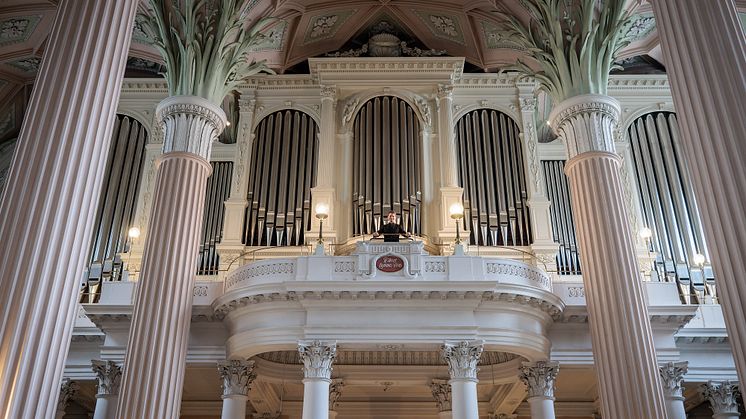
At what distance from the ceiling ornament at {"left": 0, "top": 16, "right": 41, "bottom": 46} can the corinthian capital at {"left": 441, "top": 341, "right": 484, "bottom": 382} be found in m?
14.4

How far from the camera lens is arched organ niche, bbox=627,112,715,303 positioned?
1889cm

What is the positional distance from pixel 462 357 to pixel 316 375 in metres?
3.09

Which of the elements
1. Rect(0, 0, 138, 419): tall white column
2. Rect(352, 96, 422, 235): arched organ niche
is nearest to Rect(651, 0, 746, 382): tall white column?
Rect(0, 0, 138, 419): tall white column

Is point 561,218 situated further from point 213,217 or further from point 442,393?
point 213,217

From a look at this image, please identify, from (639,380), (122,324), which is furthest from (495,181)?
(122,324)

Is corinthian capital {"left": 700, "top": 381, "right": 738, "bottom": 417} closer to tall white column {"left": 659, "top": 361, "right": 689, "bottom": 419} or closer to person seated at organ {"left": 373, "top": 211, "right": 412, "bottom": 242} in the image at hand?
tall white column {"left": 659, "top": 361, "right": 689, "bottom": 419}

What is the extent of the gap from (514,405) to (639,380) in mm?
7952

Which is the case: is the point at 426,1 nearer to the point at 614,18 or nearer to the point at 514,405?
the point at 614,18

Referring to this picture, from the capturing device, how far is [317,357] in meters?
14.4

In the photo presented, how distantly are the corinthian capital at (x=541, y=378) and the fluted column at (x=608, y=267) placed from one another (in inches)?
122

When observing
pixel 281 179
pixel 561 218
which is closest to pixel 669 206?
pixel 561 218

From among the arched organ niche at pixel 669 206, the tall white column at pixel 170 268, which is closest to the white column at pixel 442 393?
the arched organ niche at pixel 669 206

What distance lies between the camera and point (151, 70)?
2231 centimetres

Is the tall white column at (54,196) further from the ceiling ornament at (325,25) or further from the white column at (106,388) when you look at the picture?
the ceiling ornament at (325,25)
